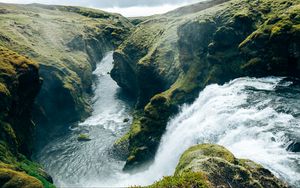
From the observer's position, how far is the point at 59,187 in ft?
254

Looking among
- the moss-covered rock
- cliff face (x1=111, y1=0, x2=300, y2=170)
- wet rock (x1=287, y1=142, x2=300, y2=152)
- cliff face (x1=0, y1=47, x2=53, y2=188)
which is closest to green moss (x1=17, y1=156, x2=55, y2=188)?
cliff face (x1=0, y1=47, x2=53, y2=188)

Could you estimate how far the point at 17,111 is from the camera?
78938mm

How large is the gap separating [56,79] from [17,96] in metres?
46.4

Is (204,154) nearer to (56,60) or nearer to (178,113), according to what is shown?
(178,113)

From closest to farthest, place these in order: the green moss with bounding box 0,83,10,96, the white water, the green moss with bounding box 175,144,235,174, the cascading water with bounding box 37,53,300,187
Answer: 1. the green moss with bounding box 175,144,235,174
2. the white water
3. the cascading water with bounding box 37,53,300,187
4. the green moss with bounding box 0,83,10,96

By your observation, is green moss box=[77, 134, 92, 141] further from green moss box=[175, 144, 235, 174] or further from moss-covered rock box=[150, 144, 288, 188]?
moss-covered rock box=[150, 144, 288, 188]

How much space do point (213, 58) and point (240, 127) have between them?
38.5 m

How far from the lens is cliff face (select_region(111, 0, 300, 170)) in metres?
81.9

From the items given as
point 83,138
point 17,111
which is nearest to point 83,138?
point 83,138

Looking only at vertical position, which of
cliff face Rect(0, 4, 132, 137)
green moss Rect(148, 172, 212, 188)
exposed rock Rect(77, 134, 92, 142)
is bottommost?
exposed rock Rect(77, 134, 92, 142)

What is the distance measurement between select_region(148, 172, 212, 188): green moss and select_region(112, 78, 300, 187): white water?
754 inches

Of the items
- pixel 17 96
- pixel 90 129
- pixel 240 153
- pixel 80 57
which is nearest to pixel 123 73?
pixel 80 57

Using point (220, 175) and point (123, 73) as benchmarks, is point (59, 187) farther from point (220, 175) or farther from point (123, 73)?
point (123, 73)

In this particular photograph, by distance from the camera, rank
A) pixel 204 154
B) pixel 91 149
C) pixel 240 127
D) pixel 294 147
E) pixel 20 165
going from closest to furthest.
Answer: pixel 204 154, pixel 294 147, pixel 240 127, pixel 20 165, pixel 91 149
